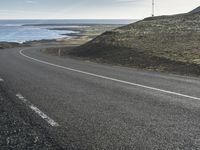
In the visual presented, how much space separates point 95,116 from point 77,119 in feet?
1.41

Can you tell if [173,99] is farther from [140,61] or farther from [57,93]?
[140,61]

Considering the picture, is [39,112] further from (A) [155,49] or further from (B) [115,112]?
(A) [155,49]

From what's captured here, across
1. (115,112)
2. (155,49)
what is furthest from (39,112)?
(155,49)

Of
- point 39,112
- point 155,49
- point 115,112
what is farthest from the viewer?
point 155,49

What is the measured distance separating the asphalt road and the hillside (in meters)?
7.94

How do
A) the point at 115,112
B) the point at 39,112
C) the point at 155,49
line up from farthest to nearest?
the point at 155,49, the point at 39,112, the point at 115,112

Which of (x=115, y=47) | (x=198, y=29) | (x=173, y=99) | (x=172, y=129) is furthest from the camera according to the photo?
(x=198, y=29)

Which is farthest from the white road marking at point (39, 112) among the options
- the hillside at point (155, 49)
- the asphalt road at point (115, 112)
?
the hillside at point (155, 49)

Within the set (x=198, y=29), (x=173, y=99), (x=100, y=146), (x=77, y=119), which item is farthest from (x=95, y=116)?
(x=198, y=29)

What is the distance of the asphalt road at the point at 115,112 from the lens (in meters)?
5.67

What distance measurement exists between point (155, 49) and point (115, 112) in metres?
21.8

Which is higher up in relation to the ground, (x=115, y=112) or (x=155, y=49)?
(x=115, y=112)

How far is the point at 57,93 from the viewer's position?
1045 centimetres

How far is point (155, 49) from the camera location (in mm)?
28875
